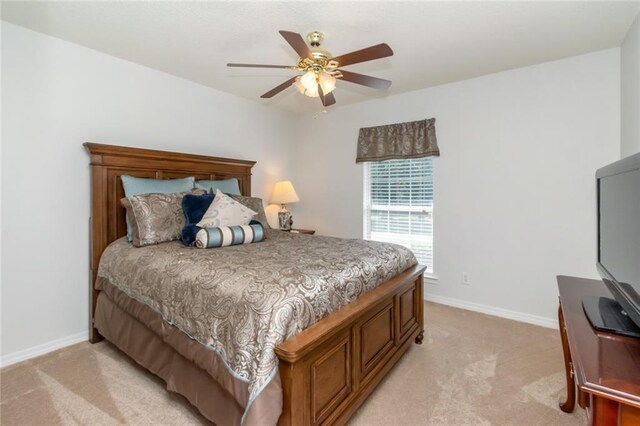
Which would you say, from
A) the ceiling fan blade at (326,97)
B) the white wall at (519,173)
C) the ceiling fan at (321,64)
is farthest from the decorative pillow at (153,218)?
the white wall at (519,173)

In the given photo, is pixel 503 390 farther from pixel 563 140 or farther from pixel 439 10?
pixel 439 10

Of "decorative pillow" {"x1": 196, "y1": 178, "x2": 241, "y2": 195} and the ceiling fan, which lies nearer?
the ceiling fan

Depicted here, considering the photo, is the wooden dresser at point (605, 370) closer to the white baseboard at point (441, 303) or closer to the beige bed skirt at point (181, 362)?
the beige bed skirt at point (181, 362)

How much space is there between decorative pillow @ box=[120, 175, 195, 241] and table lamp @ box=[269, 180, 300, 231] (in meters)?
1.44

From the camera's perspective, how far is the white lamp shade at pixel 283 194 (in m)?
4.21

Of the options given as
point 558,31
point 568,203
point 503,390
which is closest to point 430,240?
point 568,203

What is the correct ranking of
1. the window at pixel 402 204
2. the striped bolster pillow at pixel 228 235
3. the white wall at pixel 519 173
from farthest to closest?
the window at pixel 402 204 < the white wall at pixel 519 173 < the striped bolster pillow at pixel 228 235

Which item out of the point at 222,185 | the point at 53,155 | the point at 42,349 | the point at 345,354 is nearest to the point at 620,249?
the point at 345,354

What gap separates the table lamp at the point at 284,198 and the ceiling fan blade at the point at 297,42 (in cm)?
239

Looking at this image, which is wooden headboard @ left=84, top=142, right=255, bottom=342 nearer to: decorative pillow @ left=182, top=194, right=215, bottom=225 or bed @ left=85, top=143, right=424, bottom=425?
bed @ left=85, top=143, right=424, bottom=425

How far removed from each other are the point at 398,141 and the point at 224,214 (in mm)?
2304

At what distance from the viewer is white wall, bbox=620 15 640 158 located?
2.19 meters

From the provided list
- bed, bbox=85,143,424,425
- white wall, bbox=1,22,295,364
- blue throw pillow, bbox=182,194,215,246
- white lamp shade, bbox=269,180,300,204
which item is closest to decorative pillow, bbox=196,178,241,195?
bed, bbox=85,143,424,425

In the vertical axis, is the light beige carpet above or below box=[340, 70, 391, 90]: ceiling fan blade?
below
